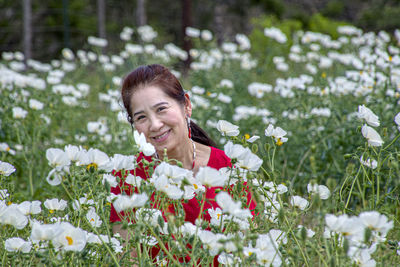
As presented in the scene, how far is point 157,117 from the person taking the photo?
2.18 m

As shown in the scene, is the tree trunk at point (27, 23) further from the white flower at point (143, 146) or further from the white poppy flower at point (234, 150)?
the white poppy flower at point (234, 150)

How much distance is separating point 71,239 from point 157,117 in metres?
1.04

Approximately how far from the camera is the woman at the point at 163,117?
7.13ft

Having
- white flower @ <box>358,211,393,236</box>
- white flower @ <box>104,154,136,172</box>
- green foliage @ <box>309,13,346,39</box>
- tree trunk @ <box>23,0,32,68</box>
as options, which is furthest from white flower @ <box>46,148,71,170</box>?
green foliage @ <box>309,13,346,39</box>

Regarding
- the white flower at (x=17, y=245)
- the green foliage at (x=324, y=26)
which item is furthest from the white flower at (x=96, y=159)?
the green foliage at (x=324, y=26)

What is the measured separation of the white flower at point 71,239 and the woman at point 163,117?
0.88 metres

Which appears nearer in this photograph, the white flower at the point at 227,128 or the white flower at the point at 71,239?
the white flower at the point at 71,239

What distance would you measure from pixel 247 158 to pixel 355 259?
39cm

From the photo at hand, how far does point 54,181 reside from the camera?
134 cm

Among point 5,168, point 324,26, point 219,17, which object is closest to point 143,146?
point 5,168

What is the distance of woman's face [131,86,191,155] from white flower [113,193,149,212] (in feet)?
2.93

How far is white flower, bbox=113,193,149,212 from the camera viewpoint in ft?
3.90

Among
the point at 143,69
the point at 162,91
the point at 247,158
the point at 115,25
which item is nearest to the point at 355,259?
the point at 247,158

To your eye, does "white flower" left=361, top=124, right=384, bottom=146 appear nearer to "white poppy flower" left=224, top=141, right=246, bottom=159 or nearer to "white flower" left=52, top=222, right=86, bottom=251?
"white poppy flower" left=224, top=141, right=246, bottom=159
